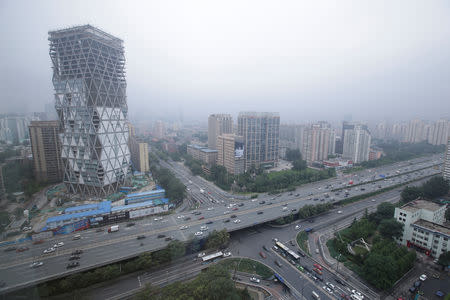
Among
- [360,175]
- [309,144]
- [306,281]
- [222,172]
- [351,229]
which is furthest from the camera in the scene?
[309,144]

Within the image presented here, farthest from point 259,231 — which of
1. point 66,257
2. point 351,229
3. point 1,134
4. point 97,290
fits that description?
point 1,134

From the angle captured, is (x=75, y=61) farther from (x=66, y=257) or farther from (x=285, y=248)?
(x=285, y=248)

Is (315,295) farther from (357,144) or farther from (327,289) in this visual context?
(357,144)

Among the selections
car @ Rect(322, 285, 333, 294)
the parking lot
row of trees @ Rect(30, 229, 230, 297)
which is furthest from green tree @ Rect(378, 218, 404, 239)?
row of trees @ Rect(30, 229, 230, 297)

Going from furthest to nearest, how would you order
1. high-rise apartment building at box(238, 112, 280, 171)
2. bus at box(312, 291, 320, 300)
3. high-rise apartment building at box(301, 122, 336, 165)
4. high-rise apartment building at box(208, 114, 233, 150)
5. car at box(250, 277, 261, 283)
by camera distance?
high-rise apartment building at box(208, 114, 233, 150), high-rise apartment building at box(301, 122, 336, 165), high-rise apartment building at box(238, 112, 280, 171), car at box(250, 277, 261, 283), bus at box(312, 291, 320, 300)

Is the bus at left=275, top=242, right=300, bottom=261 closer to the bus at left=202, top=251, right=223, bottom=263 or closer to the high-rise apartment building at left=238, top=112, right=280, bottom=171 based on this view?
the bus at left=202, top=251, right=223, bottom=263

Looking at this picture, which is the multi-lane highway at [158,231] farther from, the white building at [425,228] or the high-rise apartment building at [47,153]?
the high-rise apartment building at [47,153]
